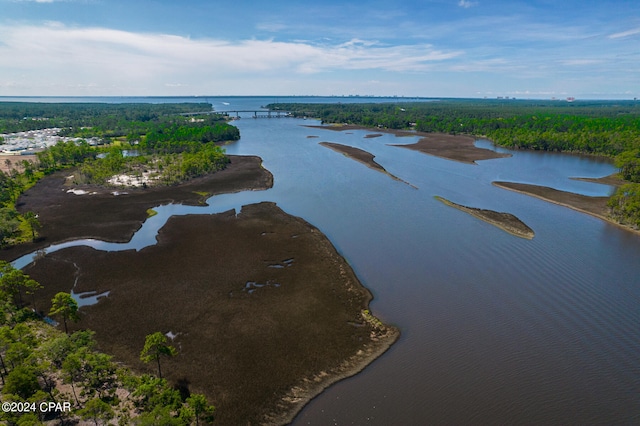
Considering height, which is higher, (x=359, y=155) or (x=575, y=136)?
(x=575, y=136)

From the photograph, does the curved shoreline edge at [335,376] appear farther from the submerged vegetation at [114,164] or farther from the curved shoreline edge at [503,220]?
the submerged vegetation at [114,164]

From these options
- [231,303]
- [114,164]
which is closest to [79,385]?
[231,303]

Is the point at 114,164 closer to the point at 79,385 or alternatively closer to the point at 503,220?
the point at 79,385

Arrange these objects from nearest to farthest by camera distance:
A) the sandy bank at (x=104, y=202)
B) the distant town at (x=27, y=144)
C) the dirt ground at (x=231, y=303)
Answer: the dirt ground at (x=231, y=303) < the sandy bank at (x=104, y=202) < the distant town at (x=27, y=144)

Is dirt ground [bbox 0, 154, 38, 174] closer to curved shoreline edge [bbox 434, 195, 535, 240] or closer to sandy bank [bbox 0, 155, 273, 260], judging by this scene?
sandy bank [bbox 0, 155, 273, 260]

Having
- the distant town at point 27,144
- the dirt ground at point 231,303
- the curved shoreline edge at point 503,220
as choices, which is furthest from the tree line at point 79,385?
the distant town at point 27,144
